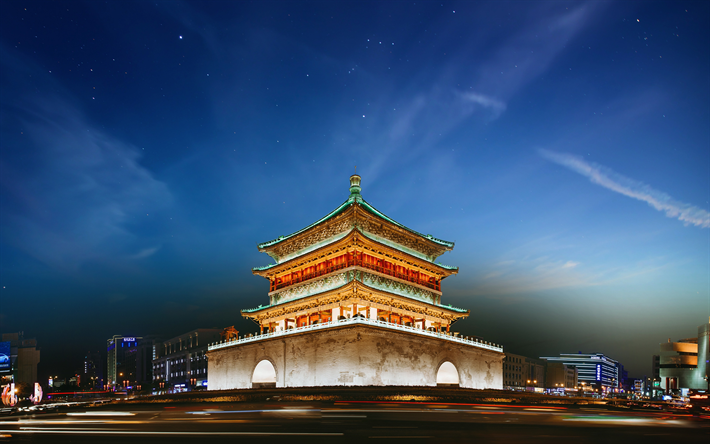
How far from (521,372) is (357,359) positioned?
84091mm

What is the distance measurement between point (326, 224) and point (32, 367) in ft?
→ 262

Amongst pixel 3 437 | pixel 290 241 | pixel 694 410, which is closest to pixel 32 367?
pixel 290 241

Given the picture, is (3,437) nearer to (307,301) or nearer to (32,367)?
(307,301)

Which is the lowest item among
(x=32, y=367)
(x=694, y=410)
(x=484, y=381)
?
(x=32, y=367)

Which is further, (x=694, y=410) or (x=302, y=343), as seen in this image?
(x=302, y=343)

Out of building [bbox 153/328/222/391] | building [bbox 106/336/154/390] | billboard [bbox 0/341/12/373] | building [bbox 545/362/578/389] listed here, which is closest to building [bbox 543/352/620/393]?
building [bbox 545/362/578/389]

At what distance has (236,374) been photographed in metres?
45.8

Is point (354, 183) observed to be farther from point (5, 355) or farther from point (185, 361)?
point (5, 355)

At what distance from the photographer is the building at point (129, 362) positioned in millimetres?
121125

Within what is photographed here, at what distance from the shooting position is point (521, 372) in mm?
105688

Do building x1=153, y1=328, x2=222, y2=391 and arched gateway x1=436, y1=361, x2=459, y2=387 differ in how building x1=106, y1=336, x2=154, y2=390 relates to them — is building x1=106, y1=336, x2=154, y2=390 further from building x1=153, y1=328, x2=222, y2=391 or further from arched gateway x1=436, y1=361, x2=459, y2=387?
arched gateway x1=436, y1=361, x2=459, y2=387

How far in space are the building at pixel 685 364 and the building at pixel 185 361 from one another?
277 ft

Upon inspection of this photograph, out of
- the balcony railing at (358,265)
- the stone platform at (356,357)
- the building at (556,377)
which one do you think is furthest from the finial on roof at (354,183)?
the building at (556,377)

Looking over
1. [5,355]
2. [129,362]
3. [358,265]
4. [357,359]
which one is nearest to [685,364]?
[358,265]
